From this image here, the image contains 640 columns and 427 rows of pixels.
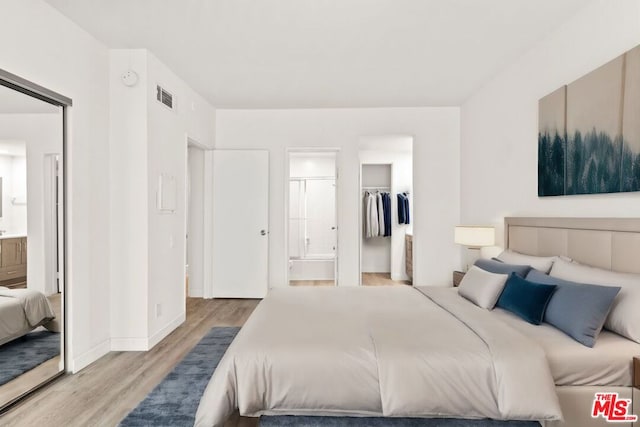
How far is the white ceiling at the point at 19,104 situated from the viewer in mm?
2184

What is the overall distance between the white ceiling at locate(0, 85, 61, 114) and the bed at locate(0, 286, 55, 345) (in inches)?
42.8

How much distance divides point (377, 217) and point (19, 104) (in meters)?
5.35

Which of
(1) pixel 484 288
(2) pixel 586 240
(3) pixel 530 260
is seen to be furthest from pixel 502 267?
(2) pixel 586 240

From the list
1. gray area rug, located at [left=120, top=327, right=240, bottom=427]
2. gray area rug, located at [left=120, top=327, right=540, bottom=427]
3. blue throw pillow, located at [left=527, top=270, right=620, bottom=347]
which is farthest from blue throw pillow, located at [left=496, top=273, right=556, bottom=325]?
gray area rug, located at [left=120, top=327, right=240, bottom=427]

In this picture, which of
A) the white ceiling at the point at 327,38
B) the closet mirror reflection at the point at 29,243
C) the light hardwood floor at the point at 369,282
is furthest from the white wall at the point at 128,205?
the light hardwood floor at the point at 369,282

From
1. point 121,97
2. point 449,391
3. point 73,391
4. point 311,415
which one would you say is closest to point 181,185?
point 121,97

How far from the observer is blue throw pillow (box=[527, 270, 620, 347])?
6.07 ft

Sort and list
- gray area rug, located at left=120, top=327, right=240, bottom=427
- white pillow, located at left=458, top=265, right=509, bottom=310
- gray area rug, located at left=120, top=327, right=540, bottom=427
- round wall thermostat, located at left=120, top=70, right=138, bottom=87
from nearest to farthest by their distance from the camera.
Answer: gray area rug, located at left=120, top=327, right=540, bottom=427 → gray area rug, located at left=120, top=327, right=240, bottom=427 → white pillow, located at left=458, top=265, right=509, bottom=310 → round wall thermostat, located at left=120, top=70, right=138, bottom=87

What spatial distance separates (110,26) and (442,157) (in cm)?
396

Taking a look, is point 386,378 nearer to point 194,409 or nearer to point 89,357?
point 194,409

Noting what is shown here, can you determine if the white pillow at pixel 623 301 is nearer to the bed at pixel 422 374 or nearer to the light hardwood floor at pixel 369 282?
the bed at pixel 422 374

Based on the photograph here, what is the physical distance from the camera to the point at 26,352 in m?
2.39

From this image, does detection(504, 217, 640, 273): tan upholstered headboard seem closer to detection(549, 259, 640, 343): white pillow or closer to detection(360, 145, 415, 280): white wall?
detection(549, 259, 640, 343): white pillow

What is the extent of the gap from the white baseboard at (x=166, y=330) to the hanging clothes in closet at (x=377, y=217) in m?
3.71
